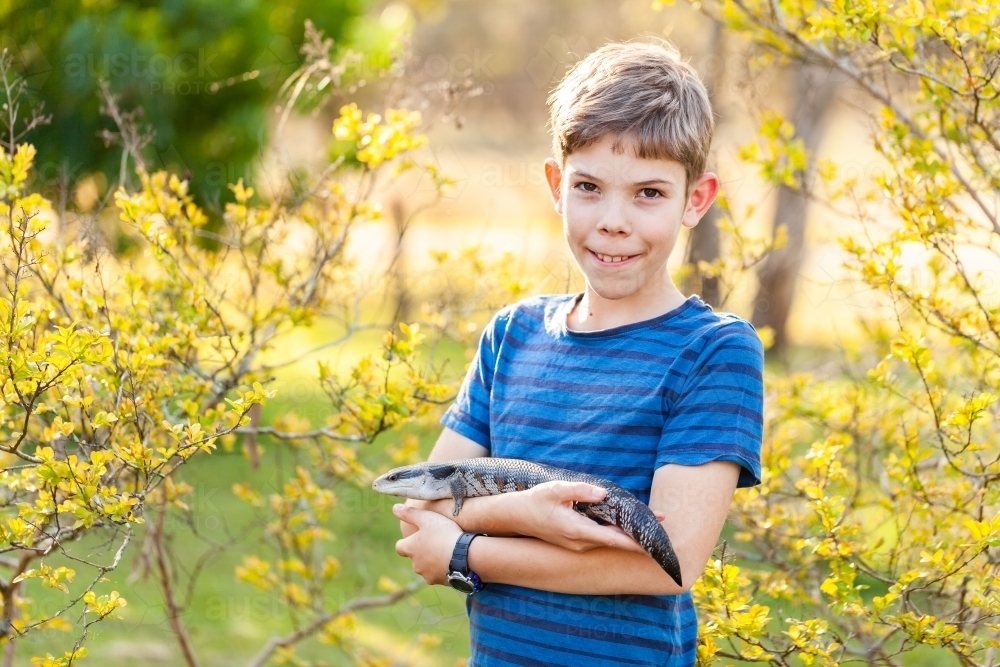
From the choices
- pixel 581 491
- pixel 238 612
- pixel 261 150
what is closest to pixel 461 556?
pixel 581 491

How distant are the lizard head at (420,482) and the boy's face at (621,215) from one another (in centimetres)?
59

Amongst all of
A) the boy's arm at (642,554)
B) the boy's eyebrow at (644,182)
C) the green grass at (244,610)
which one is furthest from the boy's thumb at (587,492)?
the green grass at (244,610)

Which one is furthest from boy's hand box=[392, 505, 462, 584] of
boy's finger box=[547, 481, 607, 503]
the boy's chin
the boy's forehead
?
the boy's forehead

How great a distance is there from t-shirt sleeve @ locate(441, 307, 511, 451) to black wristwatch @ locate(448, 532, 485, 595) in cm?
34

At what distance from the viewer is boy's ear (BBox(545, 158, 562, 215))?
261cm

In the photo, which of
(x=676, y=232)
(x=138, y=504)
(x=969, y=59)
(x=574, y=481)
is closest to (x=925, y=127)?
(x=969, y=59)

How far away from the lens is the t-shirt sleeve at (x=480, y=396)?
2.66 meters

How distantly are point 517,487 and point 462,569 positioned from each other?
0.24m

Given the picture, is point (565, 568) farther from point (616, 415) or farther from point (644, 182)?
point (644, 182)

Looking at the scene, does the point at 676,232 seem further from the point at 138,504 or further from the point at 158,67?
the point at 158,67

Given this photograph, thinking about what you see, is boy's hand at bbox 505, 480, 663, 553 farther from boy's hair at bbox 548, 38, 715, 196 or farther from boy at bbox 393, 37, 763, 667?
boy's hair at bbox 548, 38, 715, 196

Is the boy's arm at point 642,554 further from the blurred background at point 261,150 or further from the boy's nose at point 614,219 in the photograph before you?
the blurred background at point 261,150

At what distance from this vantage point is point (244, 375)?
360 cm

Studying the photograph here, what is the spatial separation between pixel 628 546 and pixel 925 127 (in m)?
2.29
